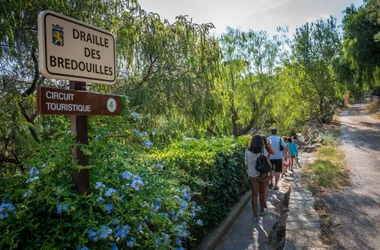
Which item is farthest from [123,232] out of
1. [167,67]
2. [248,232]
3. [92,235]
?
[167,67]

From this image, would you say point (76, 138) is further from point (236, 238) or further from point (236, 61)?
point (236, 61)

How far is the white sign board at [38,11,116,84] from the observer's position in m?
1.87

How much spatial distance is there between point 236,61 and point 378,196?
37.5ft

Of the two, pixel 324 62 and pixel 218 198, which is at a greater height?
pixel 324 62

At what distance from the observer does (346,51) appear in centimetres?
1680

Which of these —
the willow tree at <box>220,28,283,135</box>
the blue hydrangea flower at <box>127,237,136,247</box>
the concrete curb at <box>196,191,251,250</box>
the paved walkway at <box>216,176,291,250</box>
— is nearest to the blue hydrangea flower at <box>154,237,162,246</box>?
the blue hydrangea flower at <box>127,237,136,247</box>

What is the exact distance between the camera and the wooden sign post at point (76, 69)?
186 centimetres

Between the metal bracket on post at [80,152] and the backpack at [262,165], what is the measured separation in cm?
391

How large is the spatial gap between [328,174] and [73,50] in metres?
7.73

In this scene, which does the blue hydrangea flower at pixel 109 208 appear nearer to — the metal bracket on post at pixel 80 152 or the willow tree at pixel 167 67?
the metal bracket on post at pixel 80 152

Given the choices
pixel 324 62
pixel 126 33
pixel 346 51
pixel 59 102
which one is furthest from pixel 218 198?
pixel 324 62

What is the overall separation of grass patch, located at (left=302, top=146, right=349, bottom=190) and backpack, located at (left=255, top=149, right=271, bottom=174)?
175cm

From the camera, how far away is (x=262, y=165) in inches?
212

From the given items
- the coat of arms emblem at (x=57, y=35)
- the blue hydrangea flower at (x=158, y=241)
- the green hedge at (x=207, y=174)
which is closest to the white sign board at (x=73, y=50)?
the coat of arms emblem at (x=57, y=35)
